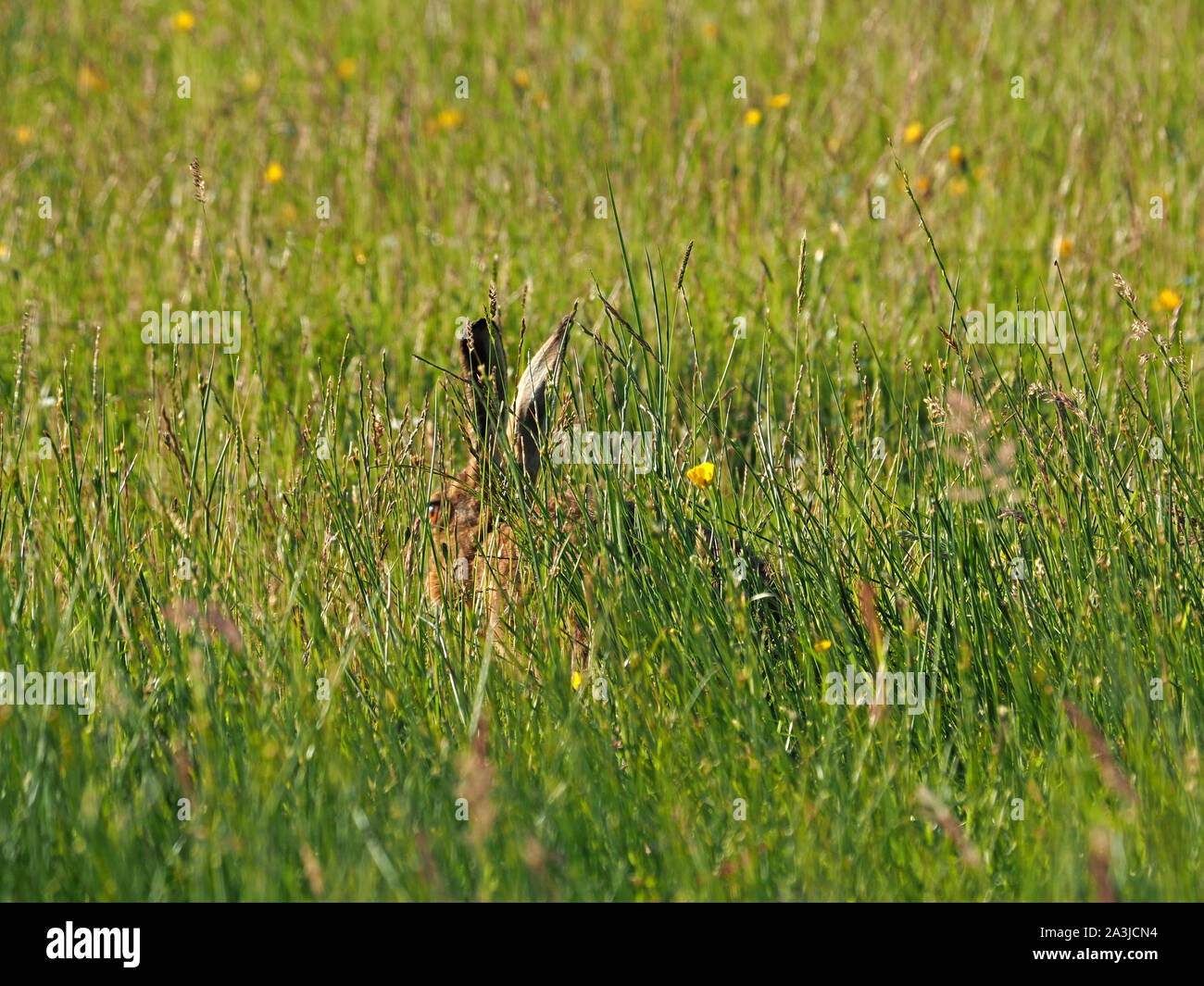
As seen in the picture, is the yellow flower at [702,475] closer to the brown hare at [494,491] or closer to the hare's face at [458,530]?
the brown hare at [494,491]

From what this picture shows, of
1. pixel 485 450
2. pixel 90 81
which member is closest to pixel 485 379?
pixel 485 450

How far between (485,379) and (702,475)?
0.56 metres

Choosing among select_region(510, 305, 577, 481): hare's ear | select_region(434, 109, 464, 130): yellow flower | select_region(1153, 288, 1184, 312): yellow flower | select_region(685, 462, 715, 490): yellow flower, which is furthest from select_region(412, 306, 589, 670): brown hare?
select_region(434, 109, 464, 130): yellow flower

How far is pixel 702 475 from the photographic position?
3055 millimetres

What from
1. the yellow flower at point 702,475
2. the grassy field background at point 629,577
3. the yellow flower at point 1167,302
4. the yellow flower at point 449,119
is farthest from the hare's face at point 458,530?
the yellow flower at point 449,119

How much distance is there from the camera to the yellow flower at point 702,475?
2.91 m

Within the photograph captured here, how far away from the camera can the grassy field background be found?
82.7 inches

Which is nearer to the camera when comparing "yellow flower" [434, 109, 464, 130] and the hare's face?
the hare's face

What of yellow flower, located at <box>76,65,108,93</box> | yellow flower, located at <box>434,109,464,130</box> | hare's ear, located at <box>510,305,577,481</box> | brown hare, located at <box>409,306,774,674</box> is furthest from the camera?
yellow flower, located at <box>76,65,108,93</box>

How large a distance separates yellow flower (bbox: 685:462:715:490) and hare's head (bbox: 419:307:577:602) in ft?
1.15

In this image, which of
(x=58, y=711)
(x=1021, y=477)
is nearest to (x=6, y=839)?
(x=58, y=711)

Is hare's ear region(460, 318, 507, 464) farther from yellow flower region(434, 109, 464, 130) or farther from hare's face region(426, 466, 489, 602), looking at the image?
yellow flower region(434, 109, 464, 130)

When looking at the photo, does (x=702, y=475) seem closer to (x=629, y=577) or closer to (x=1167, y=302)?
(x=629, y=577)
